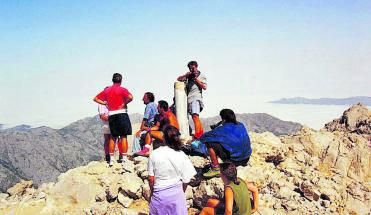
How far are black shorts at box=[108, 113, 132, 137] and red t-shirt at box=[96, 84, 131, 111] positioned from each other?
0.26 m

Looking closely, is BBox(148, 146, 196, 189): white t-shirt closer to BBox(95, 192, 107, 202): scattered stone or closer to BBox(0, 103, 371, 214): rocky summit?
BBox(0, 103, 371, 214): rocky summit

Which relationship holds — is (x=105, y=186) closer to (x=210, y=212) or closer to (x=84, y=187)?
(x=84, y=187)

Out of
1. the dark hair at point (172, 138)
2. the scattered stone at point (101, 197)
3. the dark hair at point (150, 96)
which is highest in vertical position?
the dark hair at point (150, 96)

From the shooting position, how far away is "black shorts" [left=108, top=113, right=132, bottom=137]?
37.7ft

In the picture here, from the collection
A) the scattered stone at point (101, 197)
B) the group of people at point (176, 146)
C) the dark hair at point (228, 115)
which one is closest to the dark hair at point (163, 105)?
the group of people at point (176, 146)

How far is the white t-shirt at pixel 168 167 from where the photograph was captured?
704 cm

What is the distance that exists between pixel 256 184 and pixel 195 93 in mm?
3352

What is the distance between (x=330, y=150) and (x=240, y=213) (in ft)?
29.6

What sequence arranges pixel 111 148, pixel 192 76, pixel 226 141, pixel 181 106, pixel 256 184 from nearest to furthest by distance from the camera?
pixel 226 141 < pixel 256 184 < pixel 111 148 < pixel 192 76 < pixel 181 106

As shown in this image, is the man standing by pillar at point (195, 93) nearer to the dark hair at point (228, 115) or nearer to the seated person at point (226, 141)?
the seated person at point (226, 141)

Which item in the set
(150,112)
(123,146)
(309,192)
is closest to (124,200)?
(123,146)

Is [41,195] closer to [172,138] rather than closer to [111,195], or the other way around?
[111,195]

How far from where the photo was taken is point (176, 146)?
23.3ft

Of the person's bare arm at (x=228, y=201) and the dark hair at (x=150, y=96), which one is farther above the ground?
the dark hair at (x=150, y=96)
